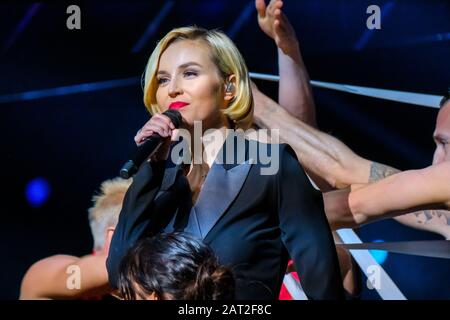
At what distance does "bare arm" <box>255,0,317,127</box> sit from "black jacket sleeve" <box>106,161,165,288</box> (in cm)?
85

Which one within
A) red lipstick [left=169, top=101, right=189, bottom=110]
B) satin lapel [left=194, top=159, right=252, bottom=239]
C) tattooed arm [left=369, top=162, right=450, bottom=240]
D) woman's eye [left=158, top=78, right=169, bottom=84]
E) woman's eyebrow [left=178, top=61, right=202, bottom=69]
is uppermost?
woman's eyebrow [left=178, top=61, right=202, bottom=69]

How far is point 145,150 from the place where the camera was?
66.2 inches

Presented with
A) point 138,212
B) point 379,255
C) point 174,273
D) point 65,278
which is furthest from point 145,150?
point 379,255

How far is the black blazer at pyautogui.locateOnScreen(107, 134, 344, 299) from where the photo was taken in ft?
5.82

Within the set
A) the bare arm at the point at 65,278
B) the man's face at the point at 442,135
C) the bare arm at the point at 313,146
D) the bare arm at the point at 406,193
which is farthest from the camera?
the bare arm at the point at 313,146

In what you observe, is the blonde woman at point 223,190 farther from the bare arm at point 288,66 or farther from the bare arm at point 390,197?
the bare arm at point 288,66

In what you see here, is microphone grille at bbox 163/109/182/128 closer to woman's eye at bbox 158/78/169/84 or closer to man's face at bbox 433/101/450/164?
woman's eye at bbox 158/78/169/84

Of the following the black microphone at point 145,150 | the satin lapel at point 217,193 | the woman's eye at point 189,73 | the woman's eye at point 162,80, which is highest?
the woman's eye at point 189,73

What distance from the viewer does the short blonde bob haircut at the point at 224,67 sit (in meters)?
1.97

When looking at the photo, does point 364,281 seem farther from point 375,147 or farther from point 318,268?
point 318,268

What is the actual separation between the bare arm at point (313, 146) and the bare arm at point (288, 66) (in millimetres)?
32

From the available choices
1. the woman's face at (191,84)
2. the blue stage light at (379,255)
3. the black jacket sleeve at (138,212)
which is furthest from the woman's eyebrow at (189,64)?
the blue stage light at (379,255)

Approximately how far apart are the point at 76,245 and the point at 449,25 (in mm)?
1421

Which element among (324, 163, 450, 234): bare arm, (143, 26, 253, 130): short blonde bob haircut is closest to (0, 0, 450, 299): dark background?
(324, 163, 450, 234): bare arm
